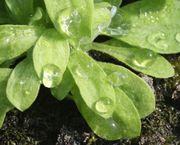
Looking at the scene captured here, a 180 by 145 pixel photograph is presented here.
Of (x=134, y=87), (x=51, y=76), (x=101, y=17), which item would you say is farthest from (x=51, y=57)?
(x=134, y=87)

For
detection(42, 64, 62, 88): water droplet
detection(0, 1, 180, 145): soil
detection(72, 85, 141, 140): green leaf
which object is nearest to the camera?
detection(42, 64, 62, 88): water droplet

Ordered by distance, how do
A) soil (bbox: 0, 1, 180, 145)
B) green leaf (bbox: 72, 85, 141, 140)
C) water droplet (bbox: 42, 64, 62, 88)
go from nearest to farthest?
1. water droplet (bbox: 42, 64, 62, 88)
2. green leaf (bbox: 72, 85, 141, 140)
3. soil (bbox: 0, 1, 180, 145)

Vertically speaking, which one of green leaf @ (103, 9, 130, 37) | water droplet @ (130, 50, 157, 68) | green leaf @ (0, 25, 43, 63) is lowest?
water droplet @ (130, 50, 157, 68)

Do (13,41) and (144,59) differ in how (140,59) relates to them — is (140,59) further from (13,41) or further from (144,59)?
(13,41)

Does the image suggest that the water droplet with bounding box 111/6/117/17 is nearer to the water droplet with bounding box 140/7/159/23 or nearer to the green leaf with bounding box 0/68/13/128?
the water droplet with bounding box 140/7/159/23

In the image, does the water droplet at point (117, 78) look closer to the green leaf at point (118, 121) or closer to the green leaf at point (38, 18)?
the green leaf at point (118, 121)

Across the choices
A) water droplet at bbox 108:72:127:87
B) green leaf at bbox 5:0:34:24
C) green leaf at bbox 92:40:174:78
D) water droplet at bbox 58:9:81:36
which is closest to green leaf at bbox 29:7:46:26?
green leaf at bbox 5:0:34:24

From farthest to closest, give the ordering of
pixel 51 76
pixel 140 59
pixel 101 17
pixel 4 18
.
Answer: pixel 4 18, pixel 140 59, pixel 101 17, pixel 51 76
